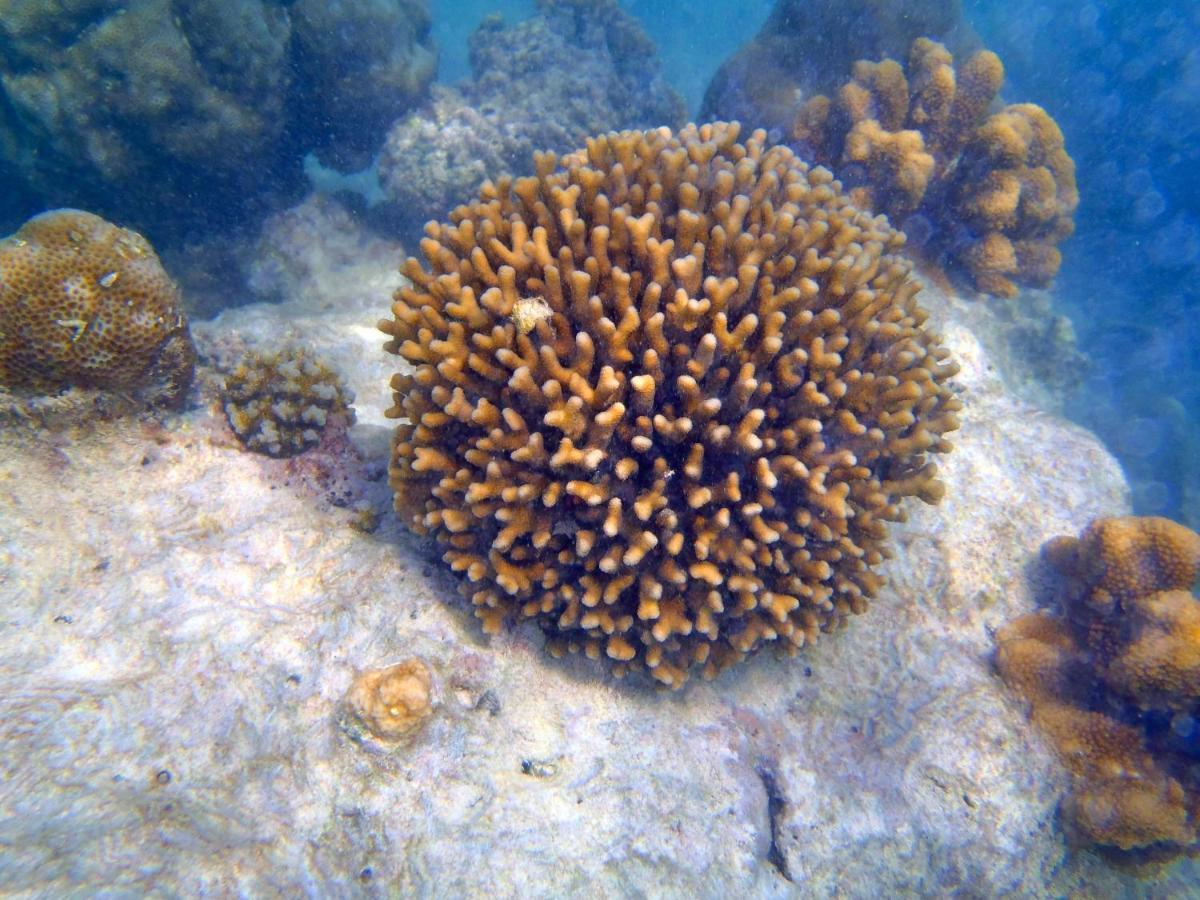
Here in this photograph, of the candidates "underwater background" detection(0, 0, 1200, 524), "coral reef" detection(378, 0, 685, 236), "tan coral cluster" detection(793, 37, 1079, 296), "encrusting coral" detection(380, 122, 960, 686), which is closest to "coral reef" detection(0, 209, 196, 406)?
"encrusting coral" detection(380, 122, 960, 686)

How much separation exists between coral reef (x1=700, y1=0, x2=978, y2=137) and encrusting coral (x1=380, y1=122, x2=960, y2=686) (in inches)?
217

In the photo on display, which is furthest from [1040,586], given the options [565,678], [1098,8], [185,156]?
[1098,8]

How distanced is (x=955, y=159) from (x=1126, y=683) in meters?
5.74

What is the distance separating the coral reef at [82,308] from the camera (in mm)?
3395

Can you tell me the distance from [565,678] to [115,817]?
231 cm

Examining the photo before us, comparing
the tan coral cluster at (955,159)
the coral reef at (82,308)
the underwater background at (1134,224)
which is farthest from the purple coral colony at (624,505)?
the underwater background at (1134,224)

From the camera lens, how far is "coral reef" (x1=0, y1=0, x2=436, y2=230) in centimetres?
671

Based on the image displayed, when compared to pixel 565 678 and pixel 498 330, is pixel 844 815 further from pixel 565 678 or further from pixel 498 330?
pixel 498 330

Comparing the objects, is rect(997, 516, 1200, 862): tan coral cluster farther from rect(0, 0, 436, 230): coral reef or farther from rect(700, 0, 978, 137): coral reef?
rect(0, 0, 436, 230): coral reef

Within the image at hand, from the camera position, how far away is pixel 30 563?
3303mm

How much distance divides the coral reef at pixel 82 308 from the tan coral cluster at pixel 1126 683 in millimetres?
6117

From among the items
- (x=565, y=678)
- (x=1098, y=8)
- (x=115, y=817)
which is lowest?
(x=115, y=817)

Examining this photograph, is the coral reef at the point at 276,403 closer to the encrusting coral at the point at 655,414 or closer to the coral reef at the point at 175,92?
the encrusting coral at the point at 655,414

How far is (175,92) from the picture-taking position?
7.08 meters
